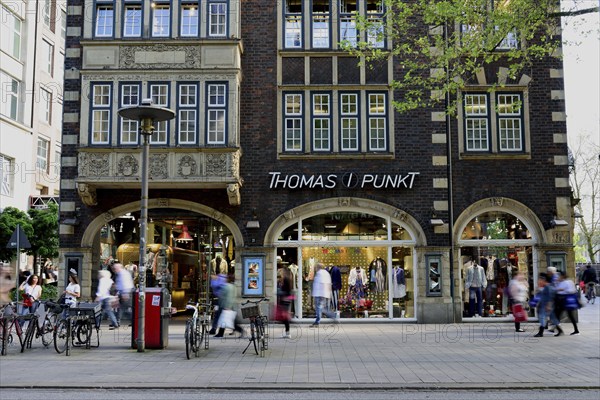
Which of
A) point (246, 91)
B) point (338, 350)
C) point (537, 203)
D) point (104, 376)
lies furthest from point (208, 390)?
point (537, 203)

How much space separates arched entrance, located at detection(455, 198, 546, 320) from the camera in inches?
814

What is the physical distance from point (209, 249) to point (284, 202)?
9.16 feet

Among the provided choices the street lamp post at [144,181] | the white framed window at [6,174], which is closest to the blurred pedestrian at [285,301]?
the street lamp post at [144,181]

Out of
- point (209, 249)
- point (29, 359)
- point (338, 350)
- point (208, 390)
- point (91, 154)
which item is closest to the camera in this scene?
point (208, 390)

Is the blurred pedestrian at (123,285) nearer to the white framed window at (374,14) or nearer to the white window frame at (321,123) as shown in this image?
the white window frame at (321,123)

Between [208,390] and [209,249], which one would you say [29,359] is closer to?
[208,390]

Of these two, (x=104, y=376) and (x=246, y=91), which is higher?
(x=246, y=91)

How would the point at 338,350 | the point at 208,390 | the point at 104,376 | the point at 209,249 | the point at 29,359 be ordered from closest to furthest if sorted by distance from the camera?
the point at 208,390
the point at 104,376
the point at 29,359
the point at 338,350
the point at 209,249

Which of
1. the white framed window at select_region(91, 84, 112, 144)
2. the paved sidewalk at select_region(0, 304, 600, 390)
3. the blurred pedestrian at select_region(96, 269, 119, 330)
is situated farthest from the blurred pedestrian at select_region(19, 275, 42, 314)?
the white framed window at select_region(91, 84, 112, 144)

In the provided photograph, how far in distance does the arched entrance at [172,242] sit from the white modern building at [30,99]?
50.3ft

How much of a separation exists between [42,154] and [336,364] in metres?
33.3

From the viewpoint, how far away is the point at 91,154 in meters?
19.8

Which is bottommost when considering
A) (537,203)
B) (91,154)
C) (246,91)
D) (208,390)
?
(208,390)

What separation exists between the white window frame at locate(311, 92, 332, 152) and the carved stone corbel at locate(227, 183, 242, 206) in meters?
2.75
